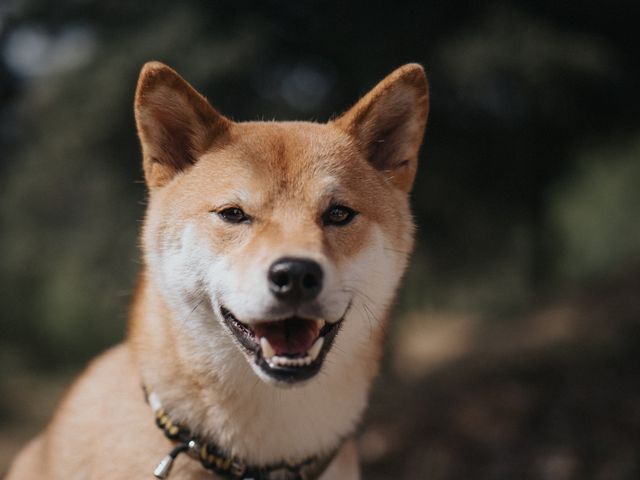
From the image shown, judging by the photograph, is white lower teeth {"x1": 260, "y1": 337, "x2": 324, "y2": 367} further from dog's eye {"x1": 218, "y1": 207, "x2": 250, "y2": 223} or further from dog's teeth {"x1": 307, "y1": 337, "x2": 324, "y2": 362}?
dog's eye {"x1": 218, "y1": 207, "x2": 250, "y2": 223}

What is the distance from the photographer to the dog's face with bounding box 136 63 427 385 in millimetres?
2340

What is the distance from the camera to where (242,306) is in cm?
234

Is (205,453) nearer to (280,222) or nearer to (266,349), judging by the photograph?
(266,349)

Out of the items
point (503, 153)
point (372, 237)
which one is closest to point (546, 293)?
point (503, 153)

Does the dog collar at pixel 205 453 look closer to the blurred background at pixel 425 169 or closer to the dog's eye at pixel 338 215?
the dog's eye at pixel 338 215

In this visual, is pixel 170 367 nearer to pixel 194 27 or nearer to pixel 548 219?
pixel 194 27

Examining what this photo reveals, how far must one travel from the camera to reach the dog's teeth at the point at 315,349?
2.35 metres

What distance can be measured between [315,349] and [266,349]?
169 millimetres

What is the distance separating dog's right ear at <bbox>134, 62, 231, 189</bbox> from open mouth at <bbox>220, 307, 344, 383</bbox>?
76 centimetres

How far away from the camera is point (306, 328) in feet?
7.93

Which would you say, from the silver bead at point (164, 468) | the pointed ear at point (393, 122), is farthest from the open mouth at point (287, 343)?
the pointed ear at point (393, 122)

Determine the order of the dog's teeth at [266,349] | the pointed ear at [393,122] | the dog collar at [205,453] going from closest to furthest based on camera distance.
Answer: the dog's teeth at [266,349]
the dog collar at [205,453]
the pointed ear at [393,122]

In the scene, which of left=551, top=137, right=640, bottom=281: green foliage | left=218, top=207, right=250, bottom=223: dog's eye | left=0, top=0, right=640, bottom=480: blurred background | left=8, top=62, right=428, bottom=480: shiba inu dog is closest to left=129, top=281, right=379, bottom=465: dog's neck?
left=8, top=62, right=428, bottom=480: shiba inu dog

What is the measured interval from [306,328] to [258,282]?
26 centimetres
